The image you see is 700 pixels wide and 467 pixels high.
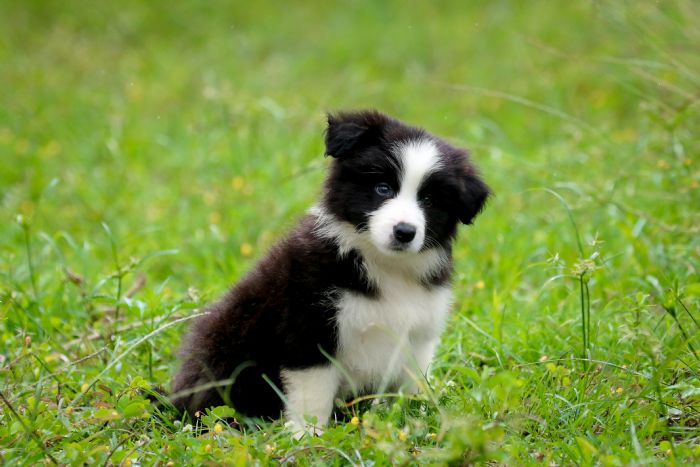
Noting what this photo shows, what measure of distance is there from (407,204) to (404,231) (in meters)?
0.14

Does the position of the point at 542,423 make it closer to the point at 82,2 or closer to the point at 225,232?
the point at 225,232

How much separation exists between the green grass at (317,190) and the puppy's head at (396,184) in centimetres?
51

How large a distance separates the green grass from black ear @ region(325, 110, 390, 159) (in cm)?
94

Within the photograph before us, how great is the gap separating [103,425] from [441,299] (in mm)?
1509

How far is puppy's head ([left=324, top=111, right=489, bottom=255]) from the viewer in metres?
3.42

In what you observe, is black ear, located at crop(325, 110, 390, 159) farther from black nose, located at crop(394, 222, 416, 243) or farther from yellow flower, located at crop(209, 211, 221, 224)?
yellow flower, located at crop(209, 211, 221, 224)

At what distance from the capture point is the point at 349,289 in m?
3.51

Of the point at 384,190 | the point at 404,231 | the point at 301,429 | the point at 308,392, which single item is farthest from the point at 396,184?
the point at 301,429

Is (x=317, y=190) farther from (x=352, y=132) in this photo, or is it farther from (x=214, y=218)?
(x=214, y=218)

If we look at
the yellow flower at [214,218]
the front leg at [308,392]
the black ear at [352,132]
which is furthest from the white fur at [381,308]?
the yellow flower at [214,218]

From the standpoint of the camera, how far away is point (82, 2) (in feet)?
39.0

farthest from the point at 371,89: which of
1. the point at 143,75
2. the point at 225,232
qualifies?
the point at 225,232

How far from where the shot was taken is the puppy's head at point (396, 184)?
3.42 m

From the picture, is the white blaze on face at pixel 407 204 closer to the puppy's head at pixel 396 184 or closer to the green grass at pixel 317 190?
the puppy's head at pixel 396 184
